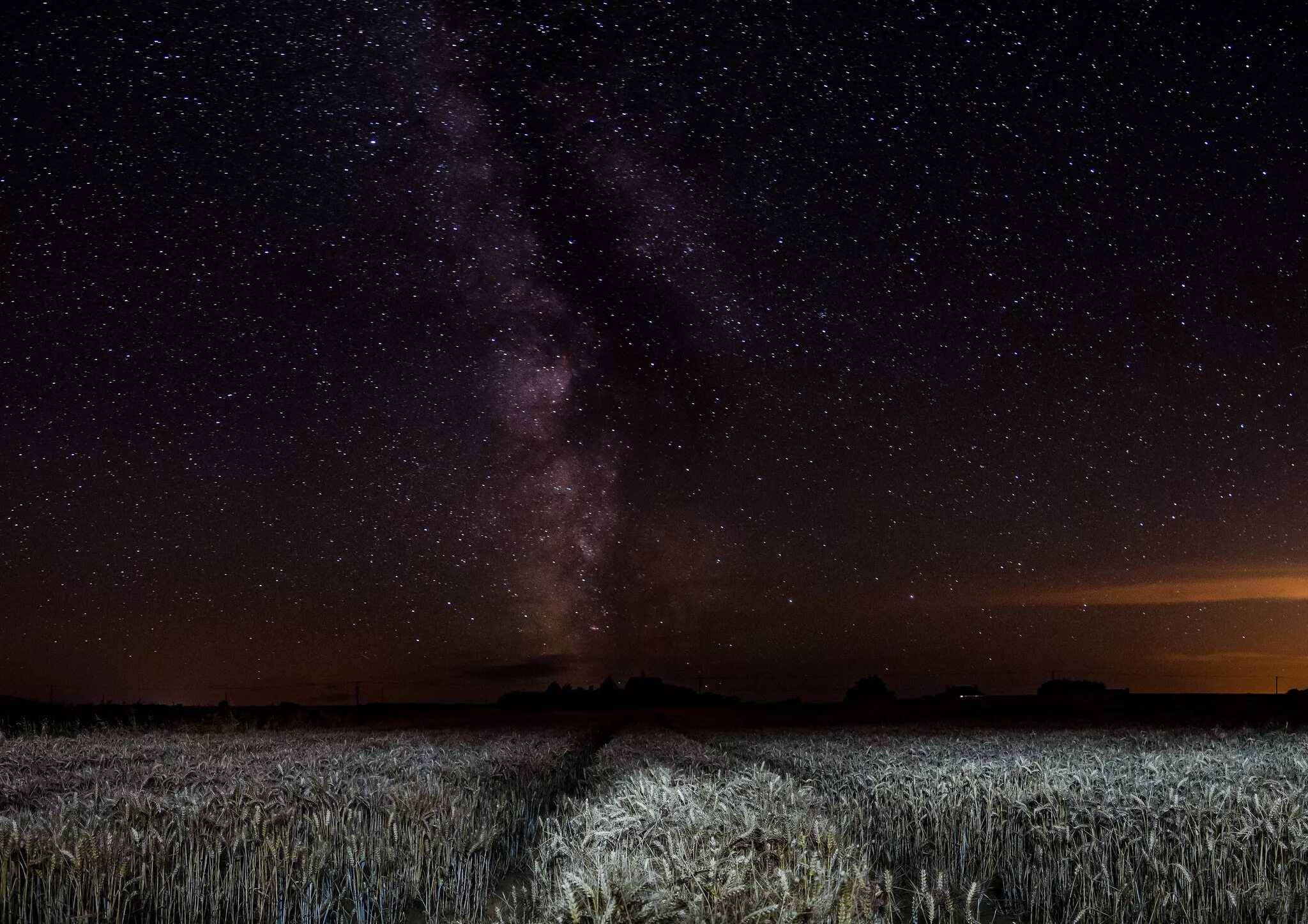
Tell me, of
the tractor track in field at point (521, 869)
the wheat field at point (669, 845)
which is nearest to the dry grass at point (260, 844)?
the wheat field at point (669, 845)

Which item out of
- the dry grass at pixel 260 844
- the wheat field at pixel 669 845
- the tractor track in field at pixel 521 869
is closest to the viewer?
the wheat field at pixel 669 845

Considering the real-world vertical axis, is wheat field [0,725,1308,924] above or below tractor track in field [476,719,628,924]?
above

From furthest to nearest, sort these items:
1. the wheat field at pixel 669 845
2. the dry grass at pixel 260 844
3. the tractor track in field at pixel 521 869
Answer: the tractor track in field at pixel 521 869, the dry grass at pixel 260 844, the wheat field at pixel 669 845

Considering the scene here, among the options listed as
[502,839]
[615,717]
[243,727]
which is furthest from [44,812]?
[615,717]

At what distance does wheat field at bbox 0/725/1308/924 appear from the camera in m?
5.72

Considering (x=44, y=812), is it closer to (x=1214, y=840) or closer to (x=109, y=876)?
(x=109, y=876)

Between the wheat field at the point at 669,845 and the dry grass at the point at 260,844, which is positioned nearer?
the wheat field at the point at 669,845

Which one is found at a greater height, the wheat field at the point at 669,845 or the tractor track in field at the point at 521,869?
the wheat field at the point at 669,845

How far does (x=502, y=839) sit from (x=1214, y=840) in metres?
7.37

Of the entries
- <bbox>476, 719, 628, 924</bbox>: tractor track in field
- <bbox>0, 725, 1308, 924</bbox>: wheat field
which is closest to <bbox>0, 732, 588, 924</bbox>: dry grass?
<bbox>0, 725, 1308, 924</bbox>: wheat field

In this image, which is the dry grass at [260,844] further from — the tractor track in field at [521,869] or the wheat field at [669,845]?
the tractor track in field at [521,869]

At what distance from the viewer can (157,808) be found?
32.6 feet

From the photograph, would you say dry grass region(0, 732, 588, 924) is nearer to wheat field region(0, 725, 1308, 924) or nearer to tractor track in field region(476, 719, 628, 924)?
wheat field region(0, 725, 1308, 924)

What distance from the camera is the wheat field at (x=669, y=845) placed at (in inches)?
225
